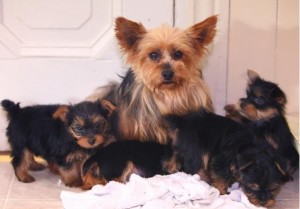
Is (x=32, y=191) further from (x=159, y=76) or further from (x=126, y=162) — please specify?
(x=159, y=76)

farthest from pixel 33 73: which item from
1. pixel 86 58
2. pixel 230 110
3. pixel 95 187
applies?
pixel 230 110

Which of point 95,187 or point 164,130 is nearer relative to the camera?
point 95,187

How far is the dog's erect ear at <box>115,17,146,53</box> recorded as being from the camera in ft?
7.96

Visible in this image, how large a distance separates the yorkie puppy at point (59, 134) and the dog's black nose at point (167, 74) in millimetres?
310

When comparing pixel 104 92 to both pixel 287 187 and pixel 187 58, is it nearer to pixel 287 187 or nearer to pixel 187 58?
pixel 187 58

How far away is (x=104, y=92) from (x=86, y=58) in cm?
28

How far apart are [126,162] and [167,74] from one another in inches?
18.5

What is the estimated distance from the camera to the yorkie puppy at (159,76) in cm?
246

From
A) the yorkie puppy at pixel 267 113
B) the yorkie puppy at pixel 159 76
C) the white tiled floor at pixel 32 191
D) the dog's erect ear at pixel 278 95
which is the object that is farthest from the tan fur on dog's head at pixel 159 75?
the white tiled floor at pixel 32 191

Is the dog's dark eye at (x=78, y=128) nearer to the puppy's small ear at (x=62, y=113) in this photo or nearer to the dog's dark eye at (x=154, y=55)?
the puppy's small ear at (x=62, y=113)

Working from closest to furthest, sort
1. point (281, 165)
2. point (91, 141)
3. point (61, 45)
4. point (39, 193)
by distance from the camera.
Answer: point (281, 165) → point (91, 141) → point (39, 193) → point (61, 45)

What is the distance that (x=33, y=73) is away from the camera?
2.96 metres

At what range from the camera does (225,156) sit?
228 cm

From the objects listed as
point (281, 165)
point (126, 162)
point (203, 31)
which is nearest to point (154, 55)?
point (203, 31)
